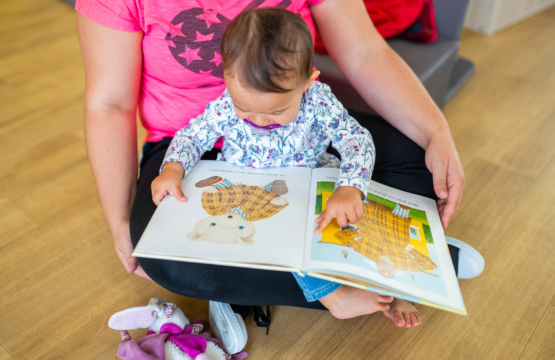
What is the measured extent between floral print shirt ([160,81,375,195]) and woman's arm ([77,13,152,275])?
0.13 meters

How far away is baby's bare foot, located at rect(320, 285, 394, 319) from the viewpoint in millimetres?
806

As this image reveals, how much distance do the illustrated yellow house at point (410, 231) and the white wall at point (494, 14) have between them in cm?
189

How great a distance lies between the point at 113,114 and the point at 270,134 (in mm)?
343

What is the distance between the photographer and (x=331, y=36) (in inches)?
40.8

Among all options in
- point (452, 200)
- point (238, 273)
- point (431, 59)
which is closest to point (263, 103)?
point (238, 273)

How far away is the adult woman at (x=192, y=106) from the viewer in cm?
81

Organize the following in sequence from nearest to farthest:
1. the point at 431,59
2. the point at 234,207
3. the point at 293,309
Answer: the point at 234,207
the point at 293,309
the point at 431,59

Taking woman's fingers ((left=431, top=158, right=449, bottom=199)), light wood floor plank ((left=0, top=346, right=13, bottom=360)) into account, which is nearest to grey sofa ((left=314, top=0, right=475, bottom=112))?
woman's fingers ((left=431, top=158, right=449, bottom=199))

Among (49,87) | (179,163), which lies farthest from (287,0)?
(49,87)

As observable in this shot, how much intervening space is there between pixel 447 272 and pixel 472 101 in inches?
49.8

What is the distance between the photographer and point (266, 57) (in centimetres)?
67

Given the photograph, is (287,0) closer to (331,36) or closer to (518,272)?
(331,36)

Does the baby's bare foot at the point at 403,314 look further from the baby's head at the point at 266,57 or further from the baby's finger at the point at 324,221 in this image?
the baby's head at the point at 266,57

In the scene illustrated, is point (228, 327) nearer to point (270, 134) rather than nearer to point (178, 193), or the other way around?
point (178, 193)
